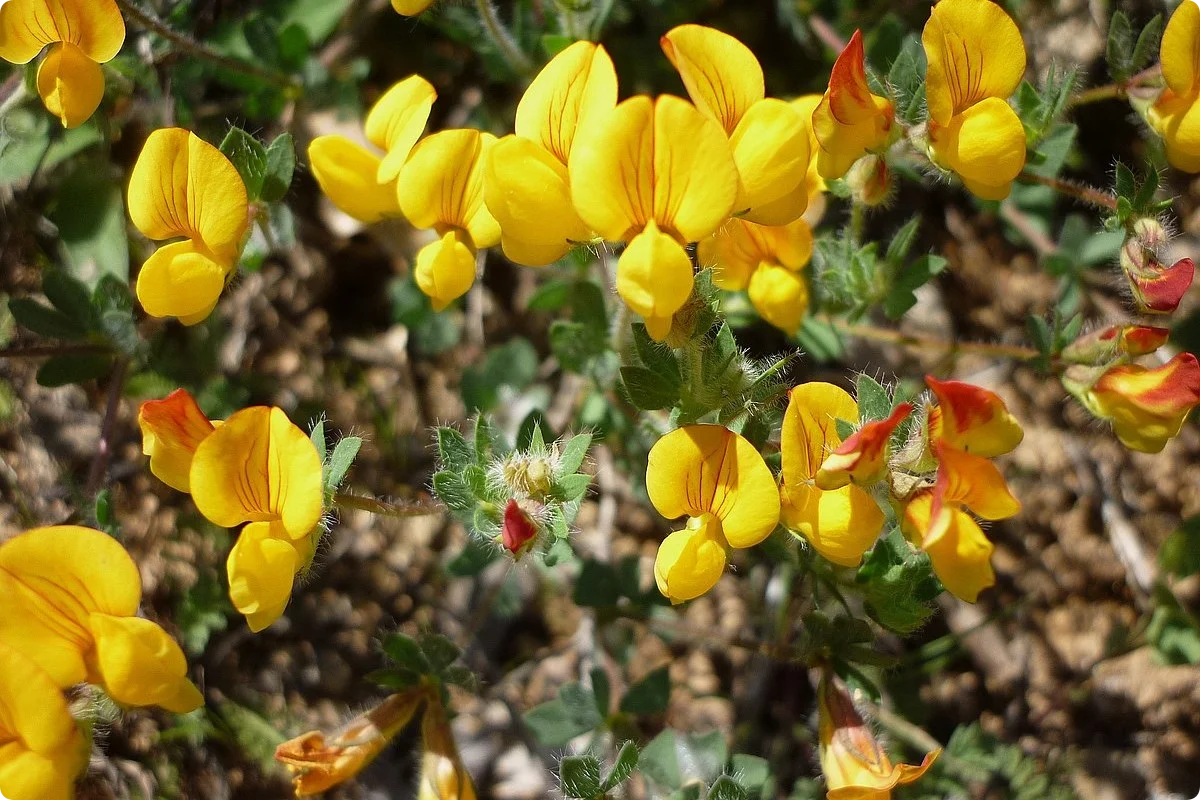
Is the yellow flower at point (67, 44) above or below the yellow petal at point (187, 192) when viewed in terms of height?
above

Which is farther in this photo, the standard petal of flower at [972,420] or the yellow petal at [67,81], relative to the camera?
the yellow petal at [67,81]

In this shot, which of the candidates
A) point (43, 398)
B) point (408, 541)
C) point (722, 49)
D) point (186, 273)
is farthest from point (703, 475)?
point (43, 398)

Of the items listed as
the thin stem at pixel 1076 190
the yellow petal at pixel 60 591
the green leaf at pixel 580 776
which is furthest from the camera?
the thin stem at pixel 1076 190

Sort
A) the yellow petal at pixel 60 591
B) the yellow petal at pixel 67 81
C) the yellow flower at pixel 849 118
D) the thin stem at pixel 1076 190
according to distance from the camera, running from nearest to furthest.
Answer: the yellow petal at pixel 60 591 → the yellow flower at pixel 849 118 → the yellow petal at pixel 67 81 → the thin stem at pixel 1076 190

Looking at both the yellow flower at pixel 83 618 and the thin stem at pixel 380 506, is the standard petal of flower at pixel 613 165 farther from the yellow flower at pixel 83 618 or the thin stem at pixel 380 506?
the yellow flower at pixel 83 618

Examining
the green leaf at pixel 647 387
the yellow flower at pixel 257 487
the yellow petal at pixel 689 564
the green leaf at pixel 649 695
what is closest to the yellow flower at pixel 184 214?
the yellow flower at pixel 257 487

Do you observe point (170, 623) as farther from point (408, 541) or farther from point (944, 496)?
point (944, 496)

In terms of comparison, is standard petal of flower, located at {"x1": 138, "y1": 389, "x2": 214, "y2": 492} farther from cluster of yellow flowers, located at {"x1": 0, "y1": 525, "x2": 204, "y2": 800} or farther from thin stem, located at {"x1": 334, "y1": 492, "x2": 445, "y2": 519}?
thin stem, located at {"x1": 334, "y1": 492, "x2": 445, "y2": 519}
